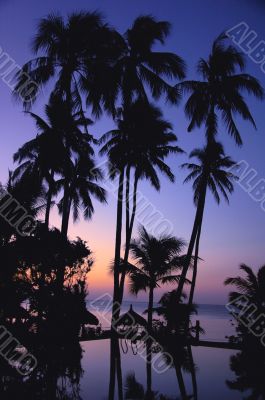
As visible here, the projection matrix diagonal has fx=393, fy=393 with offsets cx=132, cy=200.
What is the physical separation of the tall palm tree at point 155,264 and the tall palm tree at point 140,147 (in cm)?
224

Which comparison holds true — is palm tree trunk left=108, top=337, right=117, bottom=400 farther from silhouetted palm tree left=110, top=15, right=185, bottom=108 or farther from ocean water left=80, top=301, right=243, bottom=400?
silhouetted palm tree left=110, top=15, right=185, bottom=108

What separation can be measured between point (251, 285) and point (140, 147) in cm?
1023

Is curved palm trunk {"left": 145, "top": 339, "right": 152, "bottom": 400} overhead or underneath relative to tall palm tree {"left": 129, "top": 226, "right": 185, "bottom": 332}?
underneath

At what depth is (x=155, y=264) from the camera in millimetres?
25672

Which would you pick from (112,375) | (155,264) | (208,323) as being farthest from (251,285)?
(208,323)

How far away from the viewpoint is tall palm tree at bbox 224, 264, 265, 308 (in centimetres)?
2175

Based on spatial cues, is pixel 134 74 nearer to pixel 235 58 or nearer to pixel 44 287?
pixel 235 58

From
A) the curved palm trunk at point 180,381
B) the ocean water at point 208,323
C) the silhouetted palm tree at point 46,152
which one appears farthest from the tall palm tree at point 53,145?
the curved palm trunk at point 180,381

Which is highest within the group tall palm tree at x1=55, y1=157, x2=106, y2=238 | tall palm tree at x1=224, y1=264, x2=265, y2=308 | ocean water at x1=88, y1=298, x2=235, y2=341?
tall palm tree at x1=55, y1=157, x2=106, y2=238

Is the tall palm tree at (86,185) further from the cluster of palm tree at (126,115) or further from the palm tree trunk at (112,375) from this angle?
the palm tree trunk at (112,375)

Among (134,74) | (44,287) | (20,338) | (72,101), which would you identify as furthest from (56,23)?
(20,338)

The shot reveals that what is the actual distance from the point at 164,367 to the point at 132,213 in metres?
Result: 10.7

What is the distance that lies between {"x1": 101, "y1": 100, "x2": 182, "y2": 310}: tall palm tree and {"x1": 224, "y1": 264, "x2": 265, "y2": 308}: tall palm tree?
6.38 m

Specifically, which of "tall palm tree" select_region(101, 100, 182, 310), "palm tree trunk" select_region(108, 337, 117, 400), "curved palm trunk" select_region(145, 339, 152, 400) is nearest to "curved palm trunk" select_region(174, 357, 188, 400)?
"curved palm trunk" select_region(145, 339, 152, 400)
